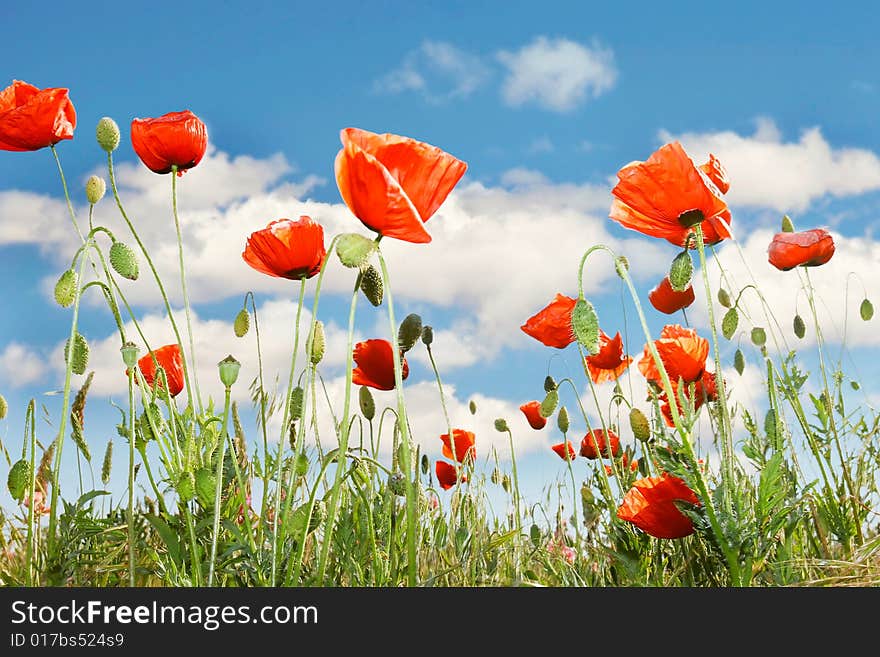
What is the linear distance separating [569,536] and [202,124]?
5.28 feet

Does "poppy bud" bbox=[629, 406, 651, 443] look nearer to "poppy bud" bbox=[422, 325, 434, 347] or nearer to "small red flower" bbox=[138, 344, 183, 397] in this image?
"poppy bud" bbox=[422, 325, 434, 347]

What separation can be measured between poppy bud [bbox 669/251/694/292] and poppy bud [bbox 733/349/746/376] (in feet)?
3.45

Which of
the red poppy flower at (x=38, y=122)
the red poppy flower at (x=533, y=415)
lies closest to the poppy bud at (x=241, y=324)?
the red poppy flower at (x=38, y=122)

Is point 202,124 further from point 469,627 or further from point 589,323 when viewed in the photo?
point 469,627

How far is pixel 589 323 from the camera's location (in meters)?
1.80

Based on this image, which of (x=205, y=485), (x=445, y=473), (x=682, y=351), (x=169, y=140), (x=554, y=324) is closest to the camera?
(x=205, y=485)

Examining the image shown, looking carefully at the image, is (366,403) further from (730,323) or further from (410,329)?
(730,323)

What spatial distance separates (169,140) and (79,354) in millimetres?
611

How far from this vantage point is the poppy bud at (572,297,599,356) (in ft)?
5.86

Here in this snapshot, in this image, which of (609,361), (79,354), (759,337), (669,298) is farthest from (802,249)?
(79,354)

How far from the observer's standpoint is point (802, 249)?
8.75 ft

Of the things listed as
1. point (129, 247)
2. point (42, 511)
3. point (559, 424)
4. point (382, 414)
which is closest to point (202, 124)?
point (129, 247)

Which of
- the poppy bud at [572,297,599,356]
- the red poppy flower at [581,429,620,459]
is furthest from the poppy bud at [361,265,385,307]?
the red poppy flower at [581,429,620,459]

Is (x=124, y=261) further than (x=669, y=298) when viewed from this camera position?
No
